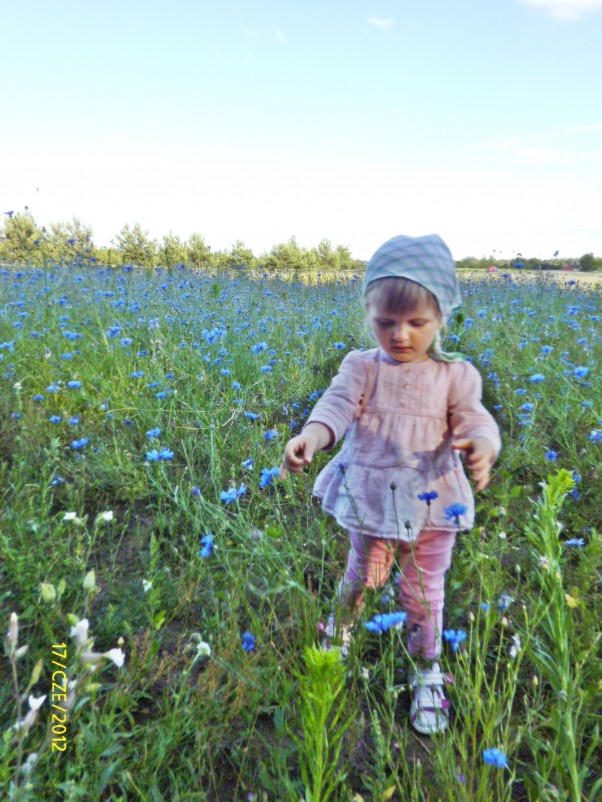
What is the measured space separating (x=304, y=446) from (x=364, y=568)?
0.50 meters

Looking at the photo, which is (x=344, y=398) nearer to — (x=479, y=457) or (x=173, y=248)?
(x=479, y=457)

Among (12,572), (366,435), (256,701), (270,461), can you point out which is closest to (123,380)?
(270,461)

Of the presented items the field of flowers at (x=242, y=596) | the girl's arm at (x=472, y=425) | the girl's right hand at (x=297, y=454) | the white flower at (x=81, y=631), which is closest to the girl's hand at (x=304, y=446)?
the girl's right hand at (x=297, y=454)

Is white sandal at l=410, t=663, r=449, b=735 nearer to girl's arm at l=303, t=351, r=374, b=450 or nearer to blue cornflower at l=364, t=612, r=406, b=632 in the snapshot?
blue cornflower at l=364, t=612, r=406, b=632

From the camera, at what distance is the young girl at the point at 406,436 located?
1.51m

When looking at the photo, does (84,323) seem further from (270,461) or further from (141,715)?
(141,715)

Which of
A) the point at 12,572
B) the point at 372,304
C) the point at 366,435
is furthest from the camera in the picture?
the point at 12,572

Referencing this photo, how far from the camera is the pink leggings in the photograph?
163 centimetres

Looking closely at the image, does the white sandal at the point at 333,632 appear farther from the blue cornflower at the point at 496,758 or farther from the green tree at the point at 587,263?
the green tree at the point at 587,263

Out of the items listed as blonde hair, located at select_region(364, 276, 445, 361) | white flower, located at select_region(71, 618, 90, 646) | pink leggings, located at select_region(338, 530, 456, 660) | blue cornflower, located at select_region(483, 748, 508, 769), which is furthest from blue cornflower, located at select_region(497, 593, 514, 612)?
white flower, located at select_region(71, 618, 90, 646)

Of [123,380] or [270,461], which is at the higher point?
[123,380]

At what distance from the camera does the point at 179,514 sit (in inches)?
86.7

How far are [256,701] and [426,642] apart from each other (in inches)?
21.5

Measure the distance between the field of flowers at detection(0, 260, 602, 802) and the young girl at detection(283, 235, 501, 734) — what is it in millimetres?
123
